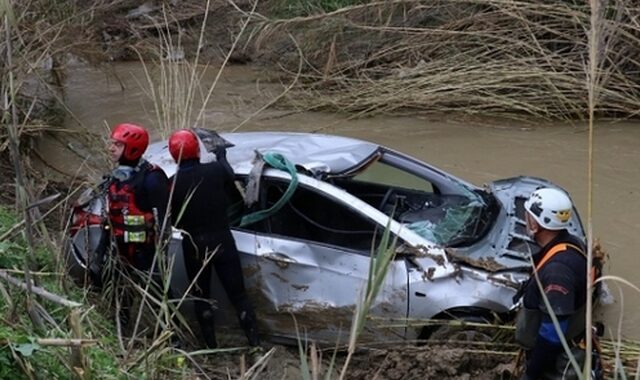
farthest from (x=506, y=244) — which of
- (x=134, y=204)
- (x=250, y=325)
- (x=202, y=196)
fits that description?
(x=134, y=204)

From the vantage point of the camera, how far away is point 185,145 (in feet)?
17.8

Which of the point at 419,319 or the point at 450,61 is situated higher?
the point at 450,61

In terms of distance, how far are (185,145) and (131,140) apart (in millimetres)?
339

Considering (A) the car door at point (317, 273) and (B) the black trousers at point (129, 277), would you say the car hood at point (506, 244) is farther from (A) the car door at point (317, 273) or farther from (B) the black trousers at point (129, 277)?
(B) the black trousers at point (129, 277)

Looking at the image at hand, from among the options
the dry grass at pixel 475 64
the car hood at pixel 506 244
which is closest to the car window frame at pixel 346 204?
the car hood at pixel 506 244

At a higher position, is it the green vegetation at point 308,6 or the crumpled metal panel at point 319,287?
the green vegetation at point 308,6

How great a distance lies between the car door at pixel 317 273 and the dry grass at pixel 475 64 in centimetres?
604

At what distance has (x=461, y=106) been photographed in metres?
12.2

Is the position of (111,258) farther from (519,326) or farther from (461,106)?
(461,106)

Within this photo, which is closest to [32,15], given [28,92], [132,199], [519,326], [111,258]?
[28,92]

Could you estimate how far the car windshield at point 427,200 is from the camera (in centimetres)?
576

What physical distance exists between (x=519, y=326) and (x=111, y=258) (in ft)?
7.29

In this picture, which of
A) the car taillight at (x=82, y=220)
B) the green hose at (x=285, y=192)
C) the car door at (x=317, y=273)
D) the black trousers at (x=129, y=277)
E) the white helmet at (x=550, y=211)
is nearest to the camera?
the white helmet at (x=550, y=211)

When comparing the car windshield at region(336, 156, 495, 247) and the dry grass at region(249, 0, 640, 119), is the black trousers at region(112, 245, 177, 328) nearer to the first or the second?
the car windshield at region(336, 156, 495, 247)
